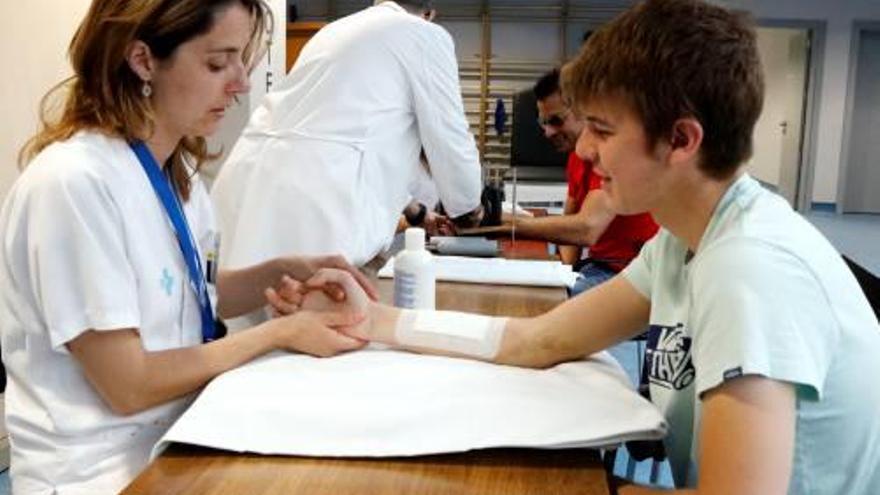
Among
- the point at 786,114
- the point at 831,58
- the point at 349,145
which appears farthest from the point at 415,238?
the point at 786,114

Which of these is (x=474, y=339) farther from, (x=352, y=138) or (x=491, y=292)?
(x=352, y=138)

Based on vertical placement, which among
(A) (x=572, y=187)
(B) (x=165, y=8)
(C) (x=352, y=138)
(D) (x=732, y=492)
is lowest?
(A) (x=572, y=187)

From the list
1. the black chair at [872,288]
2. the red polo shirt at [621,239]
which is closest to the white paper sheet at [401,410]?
the black chair at [872,288]

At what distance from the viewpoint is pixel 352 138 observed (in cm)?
192

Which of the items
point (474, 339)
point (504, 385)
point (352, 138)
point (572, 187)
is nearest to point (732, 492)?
point (504, 385)

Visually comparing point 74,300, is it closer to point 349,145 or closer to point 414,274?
point 414,274

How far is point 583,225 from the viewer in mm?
2352

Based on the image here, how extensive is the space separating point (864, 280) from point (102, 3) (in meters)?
1.30

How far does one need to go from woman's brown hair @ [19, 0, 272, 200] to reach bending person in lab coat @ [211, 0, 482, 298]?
0.75 m

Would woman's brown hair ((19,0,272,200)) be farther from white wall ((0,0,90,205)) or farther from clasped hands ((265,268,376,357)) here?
white wall ((0,0,90,205))

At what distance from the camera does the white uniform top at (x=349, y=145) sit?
1.84m

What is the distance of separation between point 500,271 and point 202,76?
874 millimetres

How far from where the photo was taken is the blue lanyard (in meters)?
1.09

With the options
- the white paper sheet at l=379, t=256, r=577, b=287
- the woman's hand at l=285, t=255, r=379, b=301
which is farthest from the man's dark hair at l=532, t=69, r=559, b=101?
the woman's hand at l=285, t=255, r=379, b=301
